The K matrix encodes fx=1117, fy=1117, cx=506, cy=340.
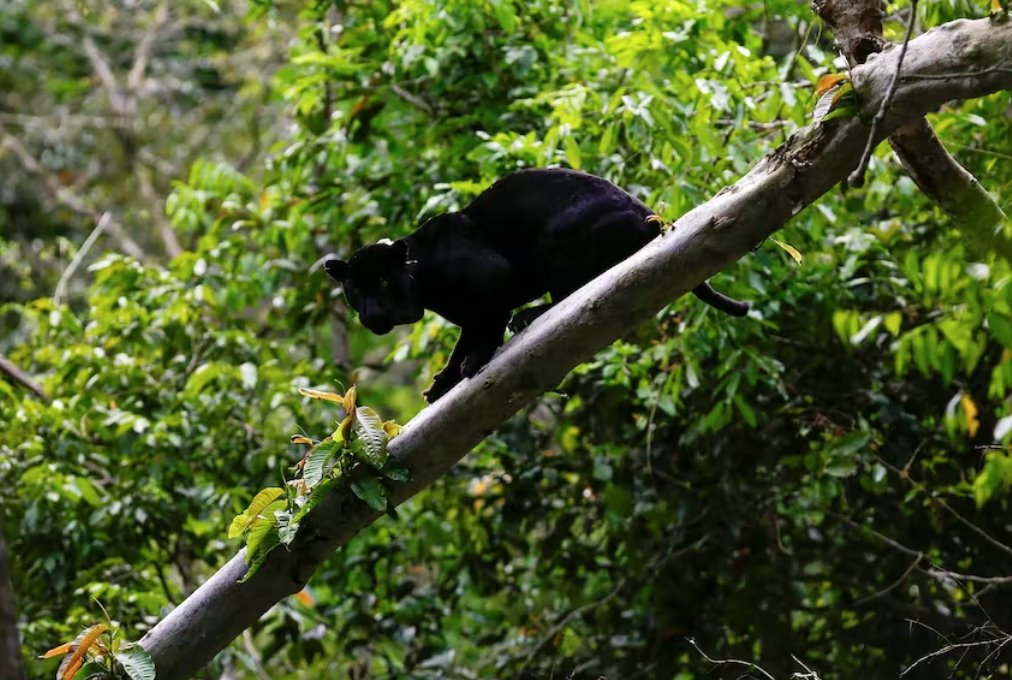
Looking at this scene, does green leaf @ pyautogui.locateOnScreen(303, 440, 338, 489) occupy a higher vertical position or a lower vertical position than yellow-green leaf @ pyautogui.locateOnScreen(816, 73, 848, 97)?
lower

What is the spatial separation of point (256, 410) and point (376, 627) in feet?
4.02

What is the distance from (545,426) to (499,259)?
231 cm

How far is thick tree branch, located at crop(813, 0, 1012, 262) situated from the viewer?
10.2ft

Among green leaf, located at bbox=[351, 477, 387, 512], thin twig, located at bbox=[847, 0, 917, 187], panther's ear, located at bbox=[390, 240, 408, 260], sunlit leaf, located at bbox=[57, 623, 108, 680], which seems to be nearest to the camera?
thin twig, located at bbox=[847, 0, 917, 187]

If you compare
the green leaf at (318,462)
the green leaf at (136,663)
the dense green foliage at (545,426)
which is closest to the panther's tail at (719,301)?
the dense green foliage at (545,426)

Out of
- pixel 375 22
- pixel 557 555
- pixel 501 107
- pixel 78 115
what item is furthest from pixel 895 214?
pixel 78 115

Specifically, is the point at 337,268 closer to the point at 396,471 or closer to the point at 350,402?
the point at 350,402

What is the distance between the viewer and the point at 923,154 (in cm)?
314

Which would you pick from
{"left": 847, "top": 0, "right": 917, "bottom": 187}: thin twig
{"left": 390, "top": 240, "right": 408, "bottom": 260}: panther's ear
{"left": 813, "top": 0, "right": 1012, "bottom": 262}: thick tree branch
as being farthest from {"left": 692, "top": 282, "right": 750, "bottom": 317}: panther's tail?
{"left": 847, "top": 0, "right": 917, "bottom": 187}: thin twig

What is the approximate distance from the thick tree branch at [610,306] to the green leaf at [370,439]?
2.8 inches

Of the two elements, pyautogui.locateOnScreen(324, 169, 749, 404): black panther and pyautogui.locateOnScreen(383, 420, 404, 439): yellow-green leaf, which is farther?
pyautogui.locateOnScreen(324, 169, 749, 404): black panther

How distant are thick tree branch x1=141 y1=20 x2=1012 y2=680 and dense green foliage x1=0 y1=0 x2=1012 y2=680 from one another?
1.49 metres

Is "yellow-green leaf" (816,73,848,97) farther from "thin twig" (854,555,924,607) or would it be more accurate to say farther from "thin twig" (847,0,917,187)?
"thin twig" (854,555,924,607)

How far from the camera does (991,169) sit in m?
4.29
